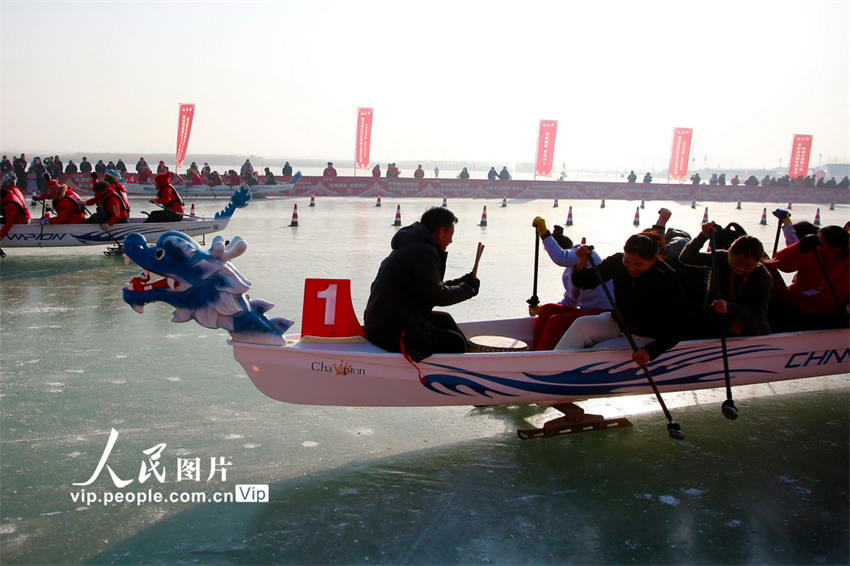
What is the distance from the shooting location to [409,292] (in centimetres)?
390

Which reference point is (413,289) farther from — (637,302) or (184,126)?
(184,126)

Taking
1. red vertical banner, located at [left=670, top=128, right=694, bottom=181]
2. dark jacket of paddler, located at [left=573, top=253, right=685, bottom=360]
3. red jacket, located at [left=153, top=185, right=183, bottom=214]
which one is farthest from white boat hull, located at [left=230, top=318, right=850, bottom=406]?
red vertical banner, located at [left=670, top=128, right=694, bottom=181]

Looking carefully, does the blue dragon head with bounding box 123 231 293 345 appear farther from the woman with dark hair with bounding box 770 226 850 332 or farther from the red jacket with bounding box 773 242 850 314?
the red jacket with bounding box 773 242 850 314

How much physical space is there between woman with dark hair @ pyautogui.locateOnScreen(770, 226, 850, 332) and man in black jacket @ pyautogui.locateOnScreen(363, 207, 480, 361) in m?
2.77

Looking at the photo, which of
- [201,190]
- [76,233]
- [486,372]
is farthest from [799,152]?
[486,372]

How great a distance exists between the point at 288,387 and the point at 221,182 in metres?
23.4

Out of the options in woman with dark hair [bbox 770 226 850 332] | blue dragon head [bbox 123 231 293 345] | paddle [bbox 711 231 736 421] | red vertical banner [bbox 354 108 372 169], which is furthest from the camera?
red vertical banner [bbox 354 108 372 169]

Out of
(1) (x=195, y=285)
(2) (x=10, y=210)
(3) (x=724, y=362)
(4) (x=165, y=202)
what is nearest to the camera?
(1) (x=195, y=285)

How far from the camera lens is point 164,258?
12.0ft

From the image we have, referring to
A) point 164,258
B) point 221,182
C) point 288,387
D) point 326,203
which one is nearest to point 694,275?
point 288,387

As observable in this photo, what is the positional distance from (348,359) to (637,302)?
6.30 ft

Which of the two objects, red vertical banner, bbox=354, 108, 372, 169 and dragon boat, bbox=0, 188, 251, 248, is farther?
red vertical banner, bbox=354, 108, 372, 169

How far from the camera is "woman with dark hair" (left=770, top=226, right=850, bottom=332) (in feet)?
16.4

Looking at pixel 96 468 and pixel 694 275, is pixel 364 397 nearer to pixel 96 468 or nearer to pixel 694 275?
pixel 96 468
